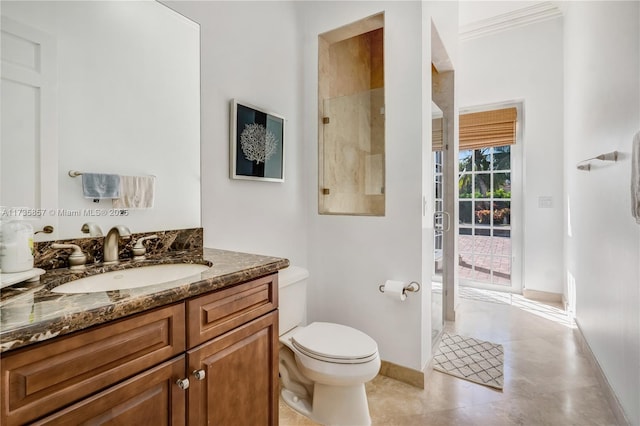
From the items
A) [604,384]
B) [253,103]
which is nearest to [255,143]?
[253,103]

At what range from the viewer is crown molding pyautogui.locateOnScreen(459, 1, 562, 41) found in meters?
3.29

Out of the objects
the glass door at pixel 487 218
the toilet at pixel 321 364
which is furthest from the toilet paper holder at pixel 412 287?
the glass door at pixel 487 218

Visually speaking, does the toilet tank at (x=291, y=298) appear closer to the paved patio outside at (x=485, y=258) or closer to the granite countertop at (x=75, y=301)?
the granite countertop at (x=75, y=301)

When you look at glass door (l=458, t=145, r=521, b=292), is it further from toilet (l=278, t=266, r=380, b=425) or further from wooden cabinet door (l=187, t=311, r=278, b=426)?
wooden cabinet door (l=187, t=311, r=278, b=426)

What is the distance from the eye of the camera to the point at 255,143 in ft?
5.98

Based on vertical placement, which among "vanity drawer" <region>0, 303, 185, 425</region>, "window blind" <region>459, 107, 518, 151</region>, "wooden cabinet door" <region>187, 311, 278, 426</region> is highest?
"window blind" <region>459, 107, 518, 151</region>

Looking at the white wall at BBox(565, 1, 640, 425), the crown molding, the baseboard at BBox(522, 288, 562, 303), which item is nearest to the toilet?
the white wall at BBox(565, 1, 640, 425)

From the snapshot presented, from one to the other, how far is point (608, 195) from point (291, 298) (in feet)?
6.27

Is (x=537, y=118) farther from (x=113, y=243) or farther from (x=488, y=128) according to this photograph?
(x=113, y=243)

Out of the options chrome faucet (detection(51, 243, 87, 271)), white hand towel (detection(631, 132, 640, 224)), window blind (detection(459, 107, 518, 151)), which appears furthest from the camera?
window blind (detection(459, 107, 518, 151))

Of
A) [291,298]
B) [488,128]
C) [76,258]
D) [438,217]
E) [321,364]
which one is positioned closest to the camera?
[76,258]

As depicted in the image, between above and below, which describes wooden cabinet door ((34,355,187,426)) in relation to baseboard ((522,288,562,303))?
above

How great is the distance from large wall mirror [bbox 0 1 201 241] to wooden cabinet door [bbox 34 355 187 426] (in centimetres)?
67

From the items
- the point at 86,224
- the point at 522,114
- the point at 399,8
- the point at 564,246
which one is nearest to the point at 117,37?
the point at 86,224
